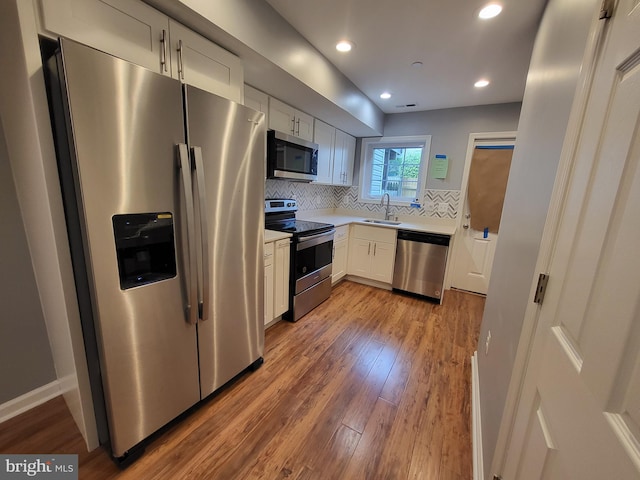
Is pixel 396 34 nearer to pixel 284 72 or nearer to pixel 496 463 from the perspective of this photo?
pixel 284 72

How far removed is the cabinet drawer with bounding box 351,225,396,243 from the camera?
3.44 meters

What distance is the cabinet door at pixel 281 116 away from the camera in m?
2.44

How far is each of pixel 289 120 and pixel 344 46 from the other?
822 millimetres

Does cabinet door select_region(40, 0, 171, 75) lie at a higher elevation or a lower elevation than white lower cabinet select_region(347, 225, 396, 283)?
higher

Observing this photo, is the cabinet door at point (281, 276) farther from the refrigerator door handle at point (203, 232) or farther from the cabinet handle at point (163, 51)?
the cabinet handle at point (163, 51)

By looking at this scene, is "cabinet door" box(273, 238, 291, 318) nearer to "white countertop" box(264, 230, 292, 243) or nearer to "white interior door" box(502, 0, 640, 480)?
"white countertop" box(264, 230, 292, 243)

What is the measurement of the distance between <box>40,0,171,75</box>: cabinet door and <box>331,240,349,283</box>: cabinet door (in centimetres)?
246

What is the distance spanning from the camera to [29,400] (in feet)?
5.21

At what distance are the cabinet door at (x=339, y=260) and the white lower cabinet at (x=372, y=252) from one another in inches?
4.8

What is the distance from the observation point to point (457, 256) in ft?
12.3

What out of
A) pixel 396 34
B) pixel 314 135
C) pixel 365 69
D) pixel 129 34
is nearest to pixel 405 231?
pixel 314 135

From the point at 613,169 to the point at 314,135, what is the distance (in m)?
2.82

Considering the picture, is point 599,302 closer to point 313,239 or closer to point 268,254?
point 268,254

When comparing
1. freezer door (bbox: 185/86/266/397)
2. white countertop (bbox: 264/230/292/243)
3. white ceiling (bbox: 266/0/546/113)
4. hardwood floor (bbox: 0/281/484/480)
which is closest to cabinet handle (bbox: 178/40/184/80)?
freezer door (bbox: 185/86/266/397)
